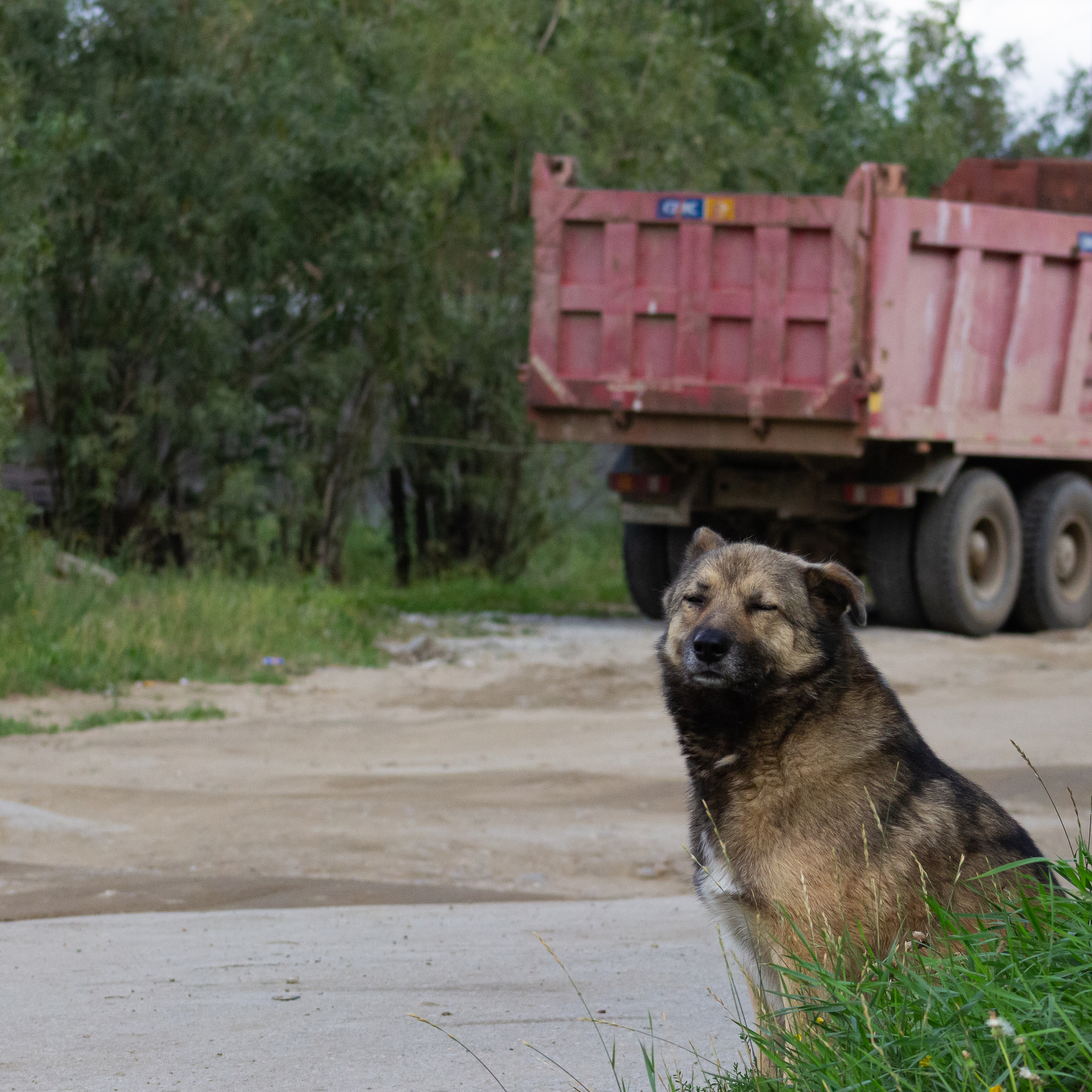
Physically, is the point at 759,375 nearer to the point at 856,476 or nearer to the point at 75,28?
the point at 856,476

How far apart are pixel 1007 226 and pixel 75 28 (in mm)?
8042

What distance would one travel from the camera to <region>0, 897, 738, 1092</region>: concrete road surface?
3.32 m

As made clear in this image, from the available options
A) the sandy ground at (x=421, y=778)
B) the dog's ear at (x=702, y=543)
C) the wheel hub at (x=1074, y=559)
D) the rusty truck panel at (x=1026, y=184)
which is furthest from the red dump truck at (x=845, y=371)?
the dog's ear at (x=702, y=543)

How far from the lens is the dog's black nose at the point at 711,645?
12.1 feet

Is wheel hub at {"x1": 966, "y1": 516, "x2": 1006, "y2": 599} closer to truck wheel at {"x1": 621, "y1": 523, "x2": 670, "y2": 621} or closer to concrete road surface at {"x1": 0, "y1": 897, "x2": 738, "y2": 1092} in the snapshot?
truck wheel at {"x1": 621, "y1": 523, "x2": 670, "y2": 621}

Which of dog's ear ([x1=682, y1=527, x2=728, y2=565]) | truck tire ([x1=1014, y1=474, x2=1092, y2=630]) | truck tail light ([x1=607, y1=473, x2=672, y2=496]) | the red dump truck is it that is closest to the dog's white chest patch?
dog's ear ([x1=682, y1=527, x2=728, y2=565])

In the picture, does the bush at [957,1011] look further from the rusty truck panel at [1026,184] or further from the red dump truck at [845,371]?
the rusty truck panel at [1026,184]


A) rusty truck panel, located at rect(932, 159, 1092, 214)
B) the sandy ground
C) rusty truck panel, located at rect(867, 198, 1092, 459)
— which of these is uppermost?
rusty truck panel, located at rect(932, 159, 1092, 214)

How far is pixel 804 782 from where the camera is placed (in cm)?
354

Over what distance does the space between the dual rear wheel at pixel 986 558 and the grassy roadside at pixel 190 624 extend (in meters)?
3.25

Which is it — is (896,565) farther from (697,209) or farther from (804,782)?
(804,782)

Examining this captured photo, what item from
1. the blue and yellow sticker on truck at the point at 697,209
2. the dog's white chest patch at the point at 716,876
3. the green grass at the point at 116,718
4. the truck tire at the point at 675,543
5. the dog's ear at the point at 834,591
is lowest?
the green grass at the point at 116,718

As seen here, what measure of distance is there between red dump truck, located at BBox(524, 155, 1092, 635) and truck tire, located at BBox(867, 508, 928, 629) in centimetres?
2

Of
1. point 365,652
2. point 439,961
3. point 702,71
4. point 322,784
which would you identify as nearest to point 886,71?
point 702,71
